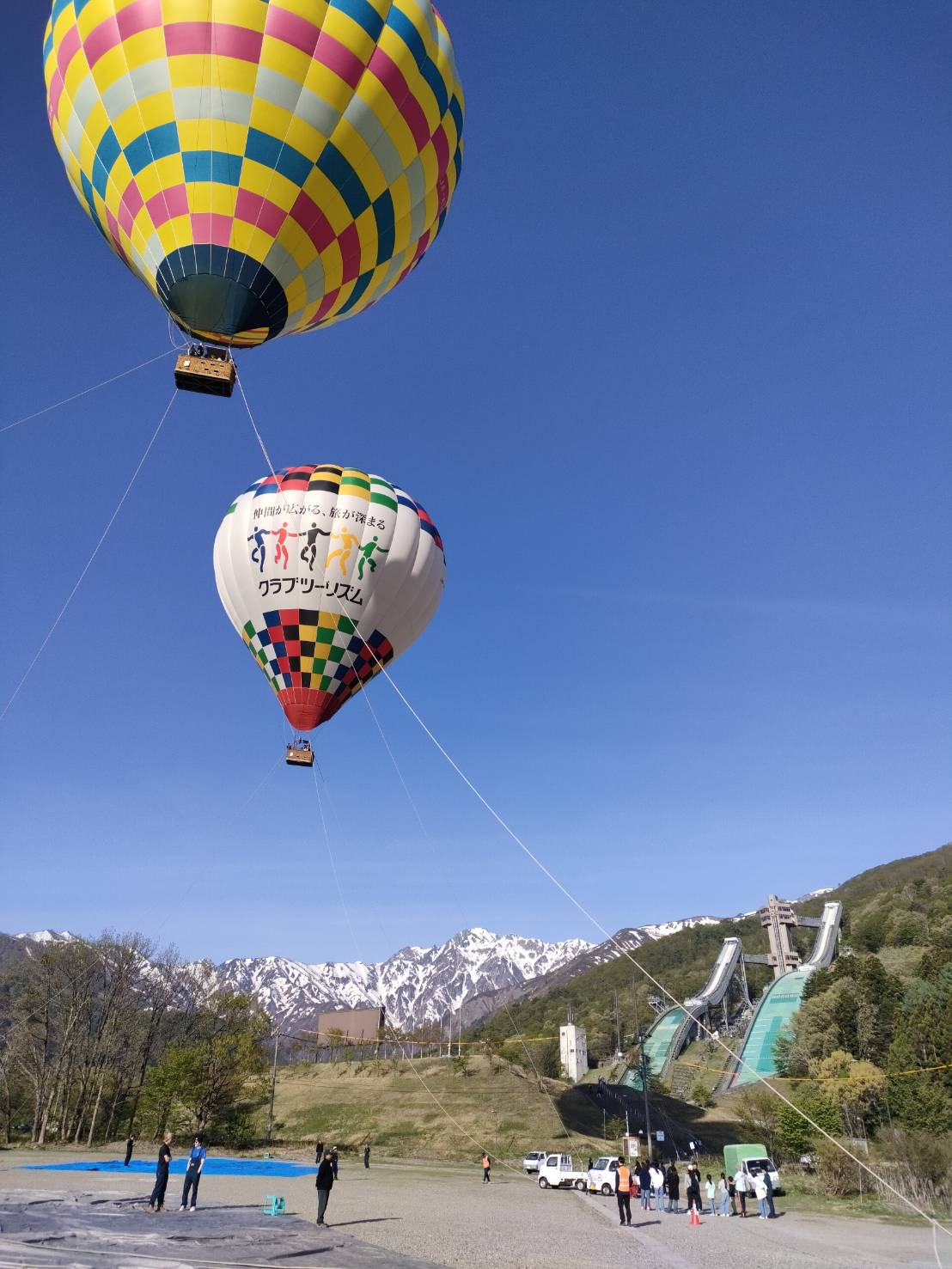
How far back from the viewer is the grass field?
4412 cm

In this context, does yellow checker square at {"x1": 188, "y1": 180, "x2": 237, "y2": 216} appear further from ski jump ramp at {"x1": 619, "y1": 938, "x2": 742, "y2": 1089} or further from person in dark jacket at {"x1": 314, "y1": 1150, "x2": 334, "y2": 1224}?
ski jump ramp at {"x1": 619, "y1": 938, "x2": 742, "y2": 1089}

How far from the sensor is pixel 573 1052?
8081 cm

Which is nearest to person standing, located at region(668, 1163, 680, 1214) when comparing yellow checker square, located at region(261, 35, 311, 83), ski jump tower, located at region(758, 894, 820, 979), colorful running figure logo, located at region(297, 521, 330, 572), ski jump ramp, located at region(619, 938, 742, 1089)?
colorful running figure logo, located at region(297, 521, 330, 572)

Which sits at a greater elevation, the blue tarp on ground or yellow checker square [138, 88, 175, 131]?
yellow checker square [138, 88, 175, 131]

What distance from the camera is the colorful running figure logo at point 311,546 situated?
67.6 feet

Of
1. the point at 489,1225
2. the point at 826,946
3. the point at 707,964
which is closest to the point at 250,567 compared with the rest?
the point at 489,1225

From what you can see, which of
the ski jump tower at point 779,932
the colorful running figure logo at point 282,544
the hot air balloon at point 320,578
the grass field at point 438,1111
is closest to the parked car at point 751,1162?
the grass field at point 438,1111

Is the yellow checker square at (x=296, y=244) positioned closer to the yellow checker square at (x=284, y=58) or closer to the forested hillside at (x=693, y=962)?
the yellow checker square at (x=284, y=58)

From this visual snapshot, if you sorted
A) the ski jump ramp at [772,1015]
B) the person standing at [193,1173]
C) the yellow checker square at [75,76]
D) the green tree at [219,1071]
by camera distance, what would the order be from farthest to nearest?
Answer: 1. the ski jump ramp at [772,1015]
2. the green tree at [219,1071]
3. the person standing at [193,1173]
4. the yellow checker square at [75,76]

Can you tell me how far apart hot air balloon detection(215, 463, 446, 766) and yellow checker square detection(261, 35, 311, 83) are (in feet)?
31.5

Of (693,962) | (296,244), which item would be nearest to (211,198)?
(296,244)

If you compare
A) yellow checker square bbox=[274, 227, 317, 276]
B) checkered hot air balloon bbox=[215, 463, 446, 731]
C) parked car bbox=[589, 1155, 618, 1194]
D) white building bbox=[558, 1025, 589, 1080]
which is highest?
yellow checker square bbox=[274, 227, 317, 276]

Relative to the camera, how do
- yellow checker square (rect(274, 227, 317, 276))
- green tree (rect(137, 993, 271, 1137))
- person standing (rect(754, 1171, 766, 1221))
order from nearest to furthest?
yellow checker square (rect(274, 227, 317, 276)) → person standing (rect(754, 1171, 766, 1221)) → green tree (rect(137, 993, 271, 1137))

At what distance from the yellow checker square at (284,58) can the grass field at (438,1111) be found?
44.7 m
